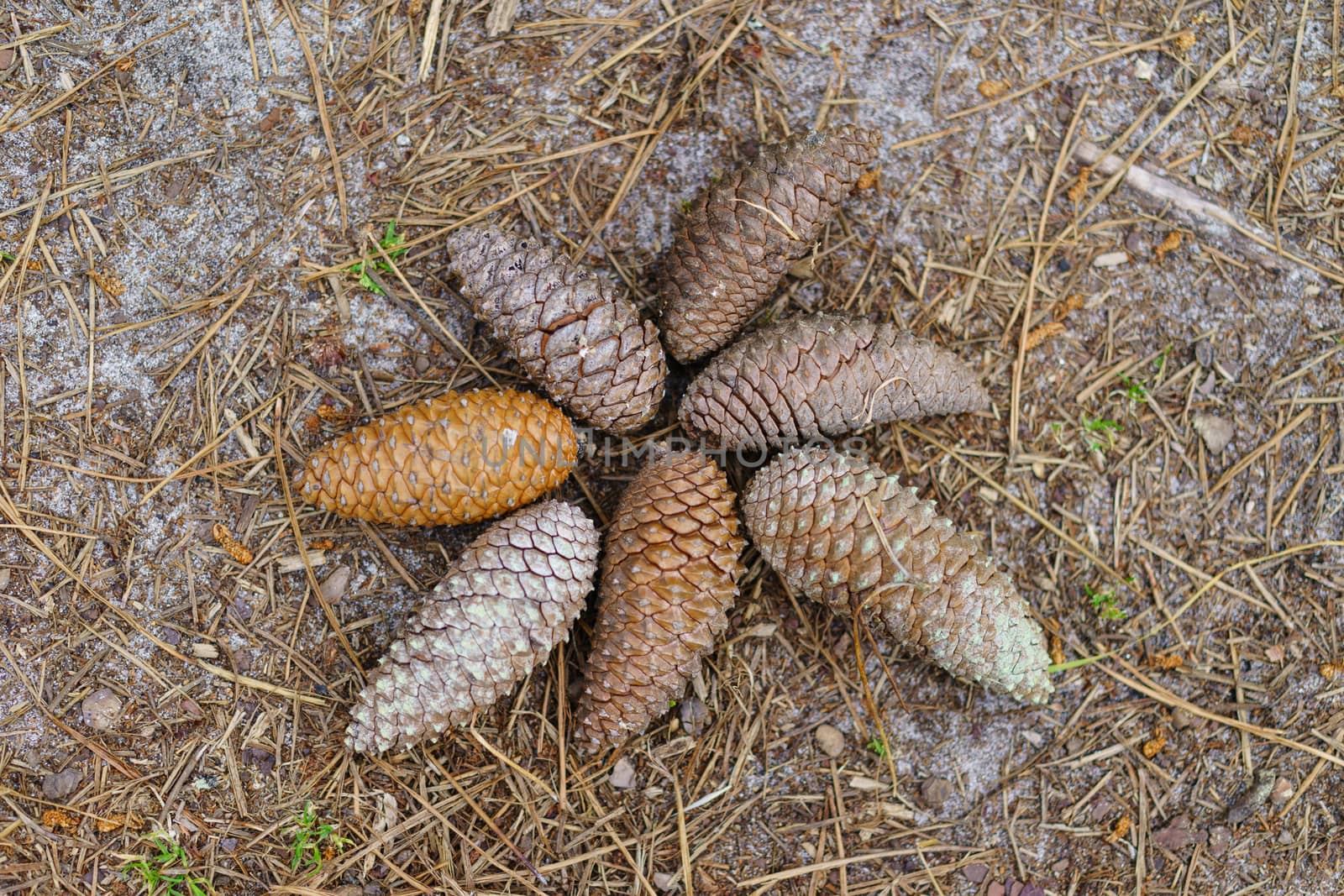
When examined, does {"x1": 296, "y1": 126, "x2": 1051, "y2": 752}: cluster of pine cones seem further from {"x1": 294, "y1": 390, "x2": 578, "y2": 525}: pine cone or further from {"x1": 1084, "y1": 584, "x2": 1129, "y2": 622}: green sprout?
{"x1": 1084, "y1": 584, "x2": 1129, "y2": 622}: green sprout

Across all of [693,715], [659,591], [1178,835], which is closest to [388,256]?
[659,591]

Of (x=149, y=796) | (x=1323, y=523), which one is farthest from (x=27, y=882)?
(x=1323, y=523)

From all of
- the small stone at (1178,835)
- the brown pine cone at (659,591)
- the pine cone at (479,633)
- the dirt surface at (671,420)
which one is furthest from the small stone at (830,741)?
the small stone at (1178,835)

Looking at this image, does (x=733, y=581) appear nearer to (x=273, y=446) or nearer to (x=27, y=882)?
(x=273, y=446)

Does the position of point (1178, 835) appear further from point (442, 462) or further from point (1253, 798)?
point (442, 462)

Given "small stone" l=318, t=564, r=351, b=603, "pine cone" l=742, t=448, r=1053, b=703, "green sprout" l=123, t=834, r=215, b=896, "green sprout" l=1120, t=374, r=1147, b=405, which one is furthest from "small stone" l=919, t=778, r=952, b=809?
"green sprout" l=123, t=834, r=215, b=896

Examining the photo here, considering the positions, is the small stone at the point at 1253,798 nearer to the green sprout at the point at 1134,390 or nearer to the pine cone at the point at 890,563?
the pine cone at the point at 890,563
